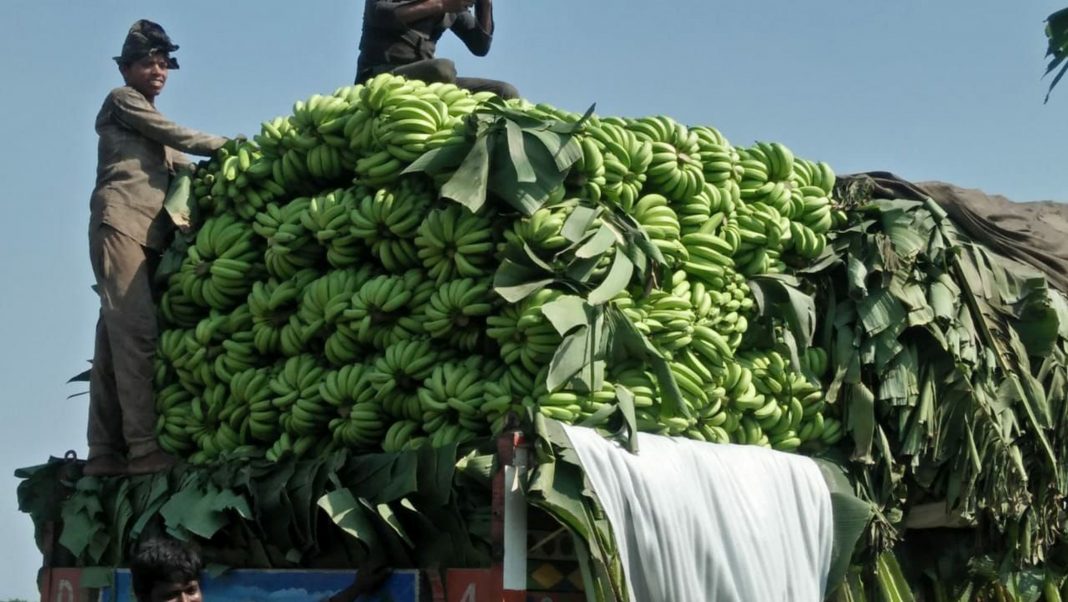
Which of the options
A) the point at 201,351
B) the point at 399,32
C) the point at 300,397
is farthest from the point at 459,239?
the point at 399,32

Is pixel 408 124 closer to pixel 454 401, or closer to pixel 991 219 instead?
pixel 454 401

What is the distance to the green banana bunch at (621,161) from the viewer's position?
5395 millimetres

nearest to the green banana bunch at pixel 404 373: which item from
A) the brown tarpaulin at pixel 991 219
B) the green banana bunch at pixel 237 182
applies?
the green banana bunch at pixel 237 182

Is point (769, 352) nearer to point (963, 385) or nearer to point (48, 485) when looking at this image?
point (963, 385)

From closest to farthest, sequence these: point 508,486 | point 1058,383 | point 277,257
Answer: point 508,486
point 277,257
point 1058,383

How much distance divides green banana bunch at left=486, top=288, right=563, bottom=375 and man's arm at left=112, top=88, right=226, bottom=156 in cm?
160

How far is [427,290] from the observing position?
17.6ft

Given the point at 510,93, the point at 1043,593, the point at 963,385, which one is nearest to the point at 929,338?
the point at 963,385

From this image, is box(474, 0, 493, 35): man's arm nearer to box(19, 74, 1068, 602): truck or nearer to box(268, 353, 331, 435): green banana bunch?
box(19, 74, 1068, 602): truck

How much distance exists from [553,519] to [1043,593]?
281 cm

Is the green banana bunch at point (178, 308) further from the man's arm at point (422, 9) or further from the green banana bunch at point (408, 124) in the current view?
the man's arm at point (422, 9)

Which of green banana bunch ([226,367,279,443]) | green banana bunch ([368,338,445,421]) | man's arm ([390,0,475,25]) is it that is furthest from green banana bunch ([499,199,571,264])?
man's arm ([390,0,475,25])

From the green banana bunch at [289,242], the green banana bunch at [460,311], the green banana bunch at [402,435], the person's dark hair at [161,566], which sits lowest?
the person's dark hair at [161,566]

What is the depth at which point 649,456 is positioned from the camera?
504cm
